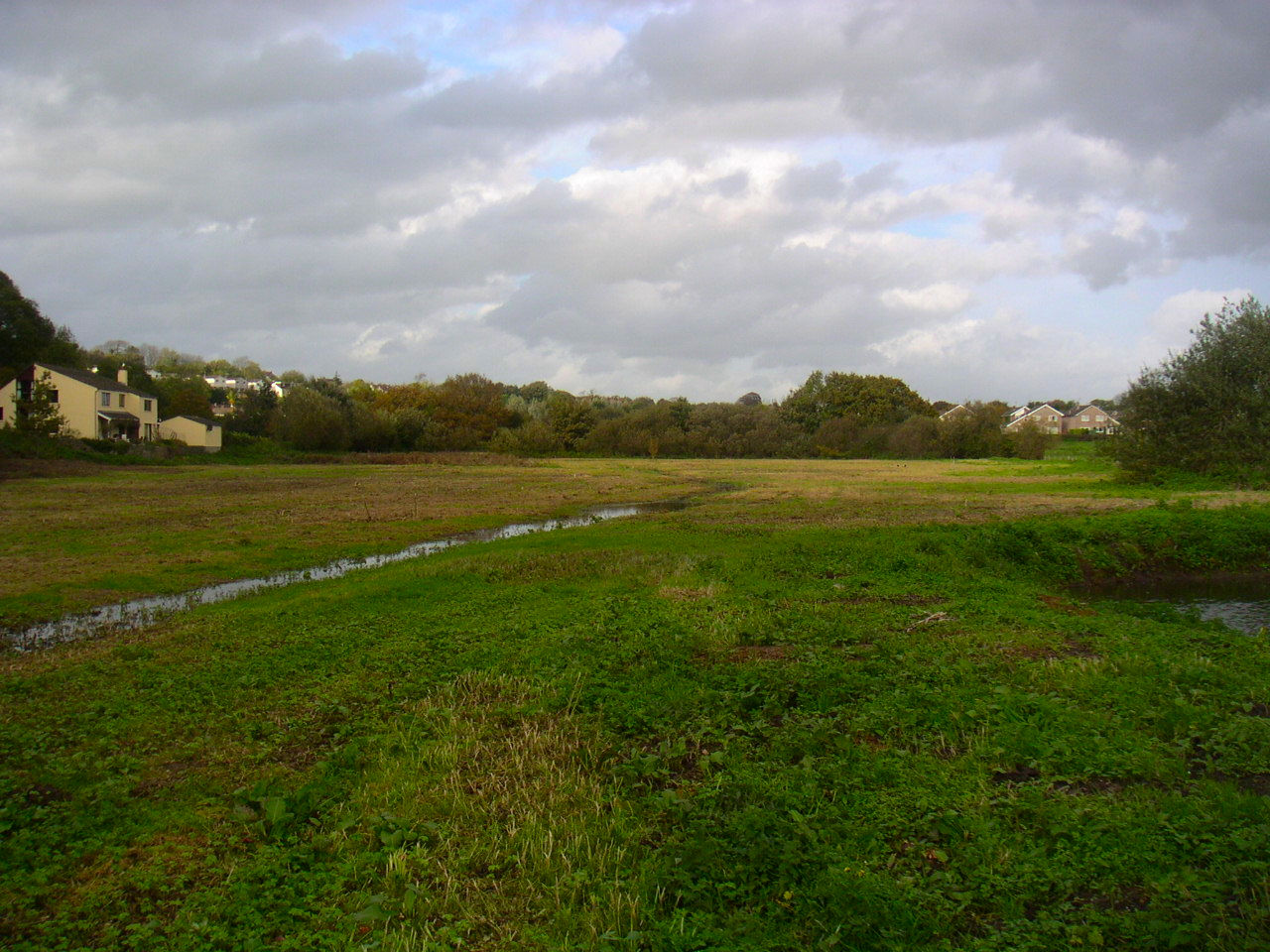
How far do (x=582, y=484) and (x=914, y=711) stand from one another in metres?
40.9

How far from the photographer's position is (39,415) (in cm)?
5794

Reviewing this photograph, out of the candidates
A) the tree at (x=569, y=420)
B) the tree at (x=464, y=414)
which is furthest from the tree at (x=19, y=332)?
the tree at (x=569, y=420)

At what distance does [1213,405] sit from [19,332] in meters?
78.0

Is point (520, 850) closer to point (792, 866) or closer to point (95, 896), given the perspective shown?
point (792, 866)

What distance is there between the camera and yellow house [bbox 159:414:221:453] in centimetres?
7719

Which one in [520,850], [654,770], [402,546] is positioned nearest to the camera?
[520,850]

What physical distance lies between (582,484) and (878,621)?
37.0 metres

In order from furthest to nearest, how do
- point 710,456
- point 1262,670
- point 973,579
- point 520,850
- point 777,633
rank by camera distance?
point 710,456 < point 973,579 < point 777,633 < point 1262,670 < point 520,850

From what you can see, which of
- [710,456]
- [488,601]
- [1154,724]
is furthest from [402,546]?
[710,456]

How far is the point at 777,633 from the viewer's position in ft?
39.9

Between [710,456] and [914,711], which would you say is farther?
[710,456]

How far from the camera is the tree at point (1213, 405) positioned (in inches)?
1342

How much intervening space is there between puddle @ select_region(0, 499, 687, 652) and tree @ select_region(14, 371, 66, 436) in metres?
46.0

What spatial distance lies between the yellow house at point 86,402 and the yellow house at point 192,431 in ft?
7.06
